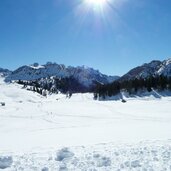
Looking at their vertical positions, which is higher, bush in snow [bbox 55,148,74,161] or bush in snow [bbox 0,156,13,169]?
bush in snow [bbox 55,148,74,161]

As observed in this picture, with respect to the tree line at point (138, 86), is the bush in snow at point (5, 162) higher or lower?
lower

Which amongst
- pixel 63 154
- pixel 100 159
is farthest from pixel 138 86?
pixel 100 159

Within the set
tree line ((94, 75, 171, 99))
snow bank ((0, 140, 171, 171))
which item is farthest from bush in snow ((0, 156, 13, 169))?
tree line ((94, 75, 171, 99))

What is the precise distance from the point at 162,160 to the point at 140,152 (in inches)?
65.7

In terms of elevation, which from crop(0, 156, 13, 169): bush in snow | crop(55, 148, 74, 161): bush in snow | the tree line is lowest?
crop(0, 156, 13, 169): bush in snow

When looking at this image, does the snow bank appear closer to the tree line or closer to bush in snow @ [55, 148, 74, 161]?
bush in snow @ [55, 148, 74, 161]

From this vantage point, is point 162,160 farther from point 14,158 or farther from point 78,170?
point 14,158

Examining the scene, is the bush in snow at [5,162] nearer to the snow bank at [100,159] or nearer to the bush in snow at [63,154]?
the snow bank at [100,159]

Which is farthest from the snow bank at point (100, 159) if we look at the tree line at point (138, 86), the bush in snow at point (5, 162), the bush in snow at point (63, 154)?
the tree line at point (138, 86)

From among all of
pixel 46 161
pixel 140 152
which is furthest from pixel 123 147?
pixel 46 161

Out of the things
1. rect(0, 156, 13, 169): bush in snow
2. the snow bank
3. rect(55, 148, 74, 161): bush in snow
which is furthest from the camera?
rect(55, 148, 74, 161): bush in snow

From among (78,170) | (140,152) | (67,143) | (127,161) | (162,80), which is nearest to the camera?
(78,170)

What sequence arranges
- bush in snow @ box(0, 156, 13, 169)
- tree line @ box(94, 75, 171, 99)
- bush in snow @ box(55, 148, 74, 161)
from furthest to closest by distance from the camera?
tree line @ box(94, 75, 171, 99) → bush in snow @ box(55, 148, 74, 161) → bush in snow @ box(0, 156, 13, 169)

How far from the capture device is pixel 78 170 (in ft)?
42.5
